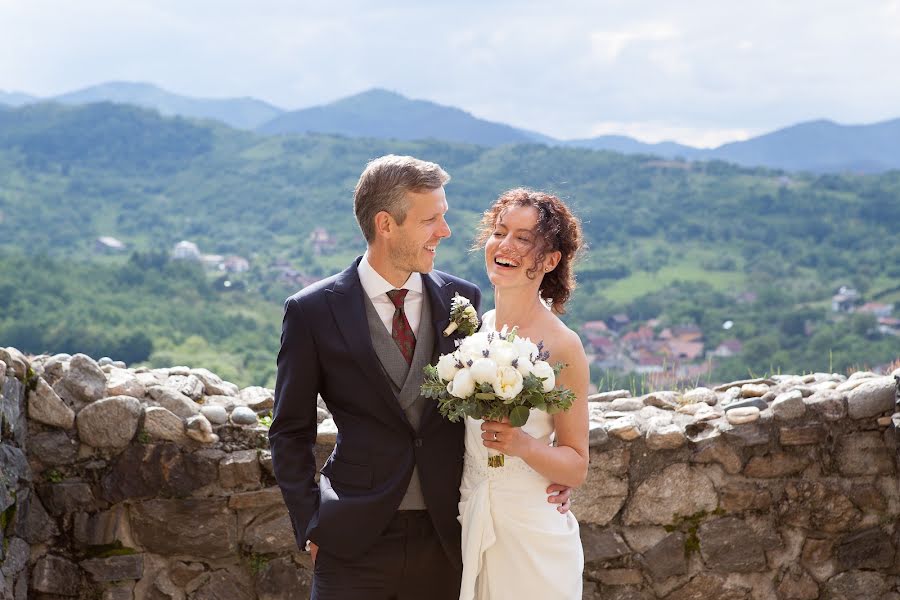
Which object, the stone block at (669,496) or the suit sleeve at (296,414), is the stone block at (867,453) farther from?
the suit sleeve at (296,414)

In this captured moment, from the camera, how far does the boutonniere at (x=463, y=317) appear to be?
116 inches

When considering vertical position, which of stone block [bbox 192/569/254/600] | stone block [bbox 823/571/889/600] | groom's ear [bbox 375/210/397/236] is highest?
groom's ear [bbox 375/210/397/236]

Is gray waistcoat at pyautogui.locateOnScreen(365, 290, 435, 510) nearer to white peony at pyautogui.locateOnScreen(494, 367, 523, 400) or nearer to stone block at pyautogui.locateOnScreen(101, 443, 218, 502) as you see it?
white peony at pyautogui.locateOnScreen(494, 367, 523, 400)

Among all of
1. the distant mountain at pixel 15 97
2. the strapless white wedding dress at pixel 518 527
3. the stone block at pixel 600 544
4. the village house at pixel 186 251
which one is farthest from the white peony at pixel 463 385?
the distant mountain at pixel 15 97

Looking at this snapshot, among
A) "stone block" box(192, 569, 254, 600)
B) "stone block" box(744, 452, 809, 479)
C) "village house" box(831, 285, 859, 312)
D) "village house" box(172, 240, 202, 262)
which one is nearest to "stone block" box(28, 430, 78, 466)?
"stone block" box(192, 569, 254, 600)

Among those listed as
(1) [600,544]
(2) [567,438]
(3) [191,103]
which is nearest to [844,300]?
(1) [600,544]

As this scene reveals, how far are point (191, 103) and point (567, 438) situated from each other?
98690 millimetres

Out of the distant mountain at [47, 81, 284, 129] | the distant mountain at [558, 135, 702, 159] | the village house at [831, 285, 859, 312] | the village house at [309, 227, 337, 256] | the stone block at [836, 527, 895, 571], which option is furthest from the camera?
the distant mountain at [47, 81, 284, 129]

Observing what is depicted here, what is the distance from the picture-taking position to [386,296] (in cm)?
309

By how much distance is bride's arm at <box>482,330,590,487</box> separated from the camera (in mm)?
2824

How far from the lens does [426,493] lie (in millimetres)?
2930

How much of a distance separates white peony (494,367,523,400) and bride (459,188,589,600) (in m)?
0.34

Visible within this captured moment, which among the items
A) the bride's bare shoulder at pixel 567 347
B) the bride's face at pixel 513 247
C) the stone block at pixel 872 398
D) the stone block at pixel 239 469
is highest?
the bride's face at pixel 513 247

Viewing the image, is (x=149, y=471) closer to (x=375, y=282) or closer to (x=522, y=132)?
(x=375, y=282)
